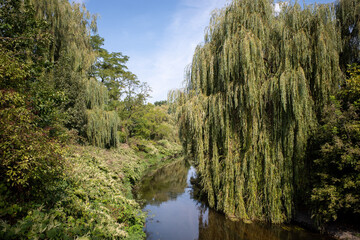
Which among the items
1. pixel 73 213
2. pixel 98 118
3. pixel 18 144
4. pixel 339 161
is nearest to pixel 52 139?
pixel 18 144

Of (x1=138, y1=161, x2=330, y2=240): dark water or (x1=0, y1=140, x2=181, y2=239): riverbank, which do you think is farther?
(x1=138, y1=161, x2=330, y2=240): dark water

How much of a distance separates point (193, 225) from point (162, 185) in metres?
6.19

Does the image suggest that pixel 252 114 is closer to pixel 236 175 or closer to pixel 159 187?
pixel 236 175

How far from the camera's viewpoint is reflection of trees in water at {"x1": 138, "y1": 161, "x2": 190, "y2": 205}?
1231 cm

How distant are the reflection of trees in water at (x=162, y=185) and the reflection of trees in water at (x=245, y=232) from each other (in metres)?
3.95

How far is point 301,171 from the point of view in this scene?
25.9 feet

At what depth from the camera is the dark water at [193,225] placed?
307 inches

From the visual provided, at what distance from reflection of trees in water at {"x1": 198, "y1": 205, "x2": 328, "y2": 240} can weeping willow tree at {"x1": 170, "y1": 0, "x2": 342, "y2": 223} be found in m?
0.42

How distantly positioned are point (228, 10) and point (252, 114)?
15.6ft

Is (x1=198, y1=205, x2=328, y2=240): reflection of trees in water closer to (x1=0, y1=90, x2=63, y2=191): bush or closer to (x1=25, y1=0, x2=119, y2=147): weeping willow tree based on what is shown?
(x1=0, y1=90, x2=63, y2=191): bush

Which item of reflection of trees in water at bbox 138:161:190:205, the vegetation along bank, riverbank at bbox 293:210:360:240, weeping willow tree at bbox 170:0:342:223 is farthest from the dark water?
the vegetation along bank

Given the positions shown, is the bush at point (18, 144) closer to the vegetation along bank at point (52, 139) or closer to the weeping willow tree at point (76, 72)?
the vegetation along bank at point (52, 139)

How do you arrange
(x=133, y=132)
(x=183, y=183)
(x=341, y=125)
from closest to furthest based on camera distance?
(x=341, y=125)
(x=183, y=183)
(x=133, y=132)

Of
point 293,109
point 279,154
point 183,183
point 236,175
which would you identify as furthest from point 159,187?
point 293,109
